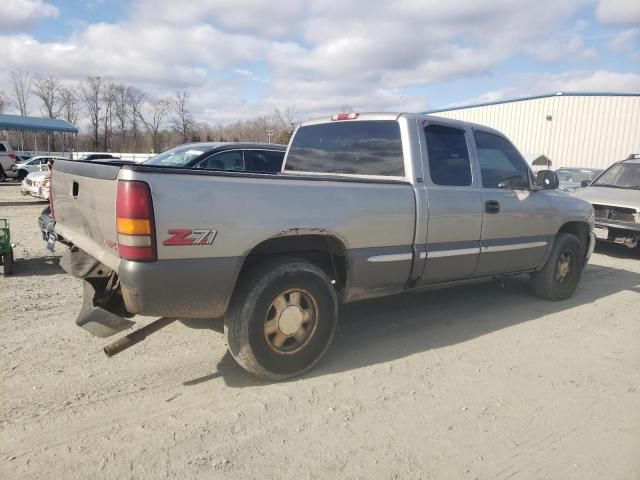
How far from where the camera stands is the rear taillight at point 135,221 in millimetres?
2635

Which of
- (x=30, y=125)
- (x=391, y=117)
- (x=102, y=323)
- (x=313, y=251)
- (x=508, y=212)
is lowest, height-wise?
(x=102, y=323)

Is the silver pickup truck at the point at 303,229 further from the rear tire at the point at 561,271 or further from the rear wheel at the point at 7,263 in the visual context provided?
the rear wheel at the point at 7,263

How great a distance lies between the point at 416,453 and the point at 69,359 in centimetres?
265

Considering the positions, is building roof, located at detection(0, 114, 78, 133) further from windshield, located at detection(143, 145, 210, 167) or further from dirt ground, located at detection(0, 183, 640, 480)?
dirt ground, located at detection(0, 183, 640, 480)

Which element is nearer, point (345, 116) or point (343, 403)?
point (343, 403)

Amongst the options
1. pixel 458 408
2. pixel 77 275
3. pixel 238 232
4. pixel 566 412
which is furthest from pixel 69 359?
pixel 566 412

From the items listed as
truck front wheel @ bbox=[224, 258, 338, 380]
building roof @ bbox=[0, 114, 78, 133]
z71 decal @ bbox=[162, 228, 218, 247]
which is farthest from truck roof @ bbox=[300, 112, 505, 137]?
building roof @ bbox=[0, 114, 78, 133]

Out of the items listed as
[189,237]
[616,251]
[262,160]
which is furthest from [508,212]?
[616,251]

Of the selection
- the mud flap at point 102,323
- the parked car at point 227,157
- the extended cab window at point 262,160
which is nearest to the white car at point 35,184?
the parked car at point 227,157

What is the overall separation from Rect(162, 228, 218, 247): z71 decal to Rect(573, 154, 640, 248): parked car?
8.25 meters

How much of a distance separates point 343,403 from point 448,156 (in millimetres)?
2446

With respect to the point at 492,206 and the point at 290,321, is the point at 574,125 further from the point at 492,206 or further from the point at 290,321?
the point at 290,321

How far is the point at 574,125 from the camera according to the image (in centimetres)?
2592

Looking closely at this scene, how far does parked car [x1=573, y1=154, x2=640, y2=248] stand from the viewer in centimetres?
842
